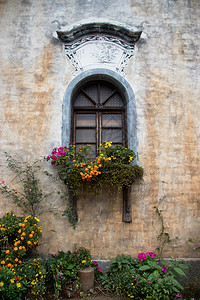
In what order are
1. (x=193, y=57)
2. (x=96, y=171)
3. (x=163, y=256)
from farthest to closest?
1. (x=193, y=57)
2. (x=163, y=256)
3. (x=96, y=171)

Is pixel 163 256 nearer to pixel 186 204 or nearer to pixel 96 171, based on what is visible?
pixel 186 204

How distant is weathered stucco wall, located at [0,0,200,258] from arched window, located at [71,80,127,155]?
1.28 feet

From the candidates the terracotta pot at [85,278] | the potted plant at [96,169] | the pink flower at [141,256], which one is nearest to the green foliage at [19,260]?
the terracotta pot at [85,278]

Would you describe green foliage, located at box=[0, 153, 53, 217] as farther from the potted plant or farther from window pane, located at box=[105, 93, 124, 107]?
window pane, located at box=[105, 93, 124, 107]

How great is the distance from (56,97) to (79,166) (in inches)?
58.8

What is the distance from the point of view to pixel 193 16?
17.9 feet

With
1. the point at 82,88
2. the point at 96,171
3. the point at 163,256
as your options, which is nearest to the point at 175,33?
the point at 82,88

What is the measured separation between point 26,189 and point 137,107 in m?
2.56

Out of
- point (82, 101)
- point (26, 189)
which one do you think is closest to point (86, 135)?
point (82, 101)

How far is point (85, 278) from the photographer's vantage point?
4027mm

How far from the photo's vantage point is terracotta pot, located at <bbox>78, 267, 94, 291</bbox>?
13.2 feet

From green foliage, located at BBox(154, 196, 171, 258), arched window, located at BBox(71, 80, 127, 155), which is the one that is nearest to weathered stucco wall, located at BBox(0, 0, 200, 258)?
green foliage, located at BBox(154, 196, 171, 258)

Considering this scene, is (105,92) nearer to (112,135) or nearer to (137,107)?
(137,107)

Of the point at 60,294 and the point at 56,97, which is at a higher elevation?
the point at 56,97
